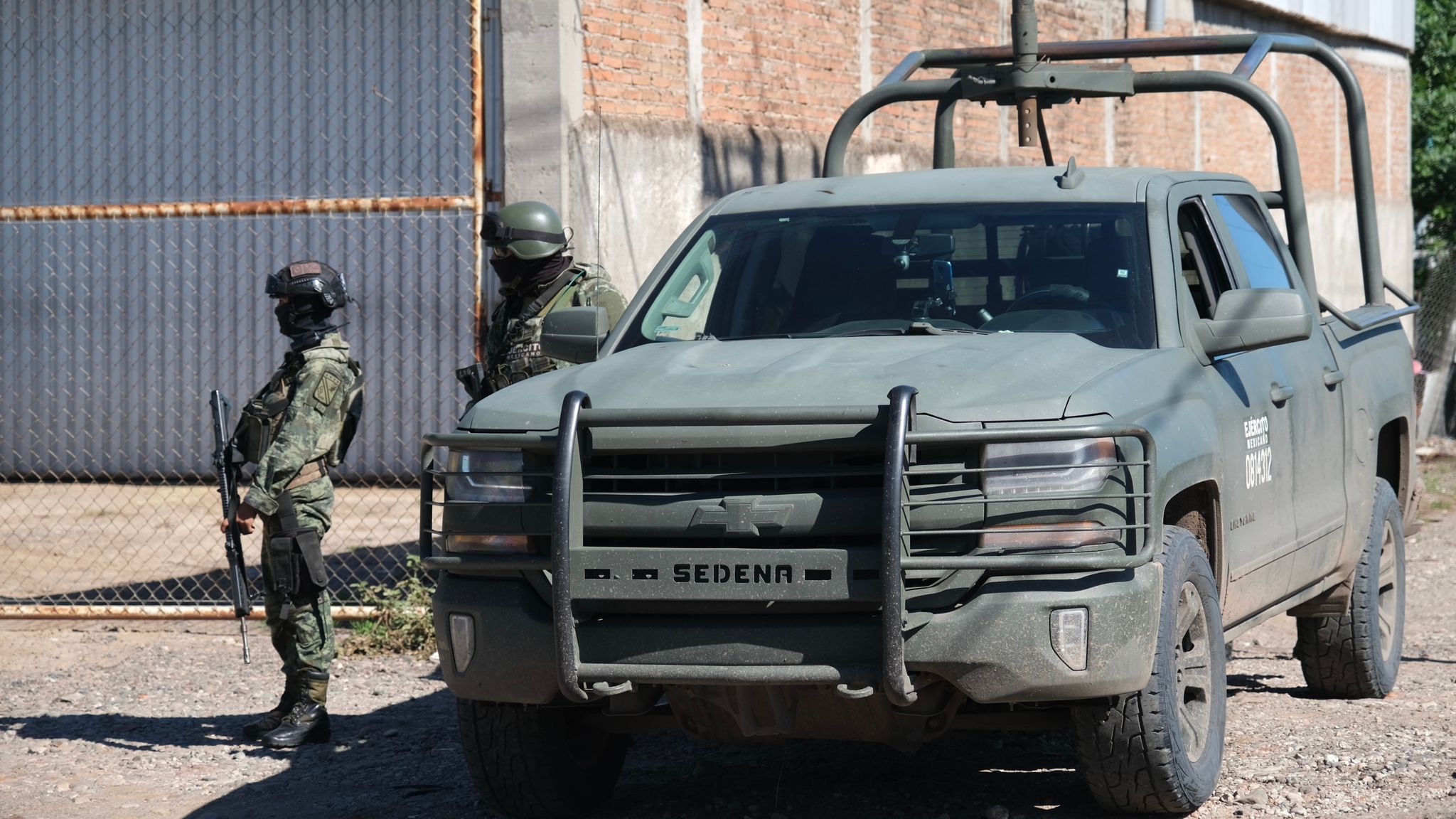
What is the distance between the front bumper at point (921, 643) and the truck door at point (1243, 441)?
3.07 feet

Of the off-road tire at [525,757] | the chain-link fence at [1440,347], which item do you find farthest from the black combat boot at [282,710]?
the chain-link fence at [1440,347]

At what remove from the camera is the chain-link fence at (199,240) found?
508 inches

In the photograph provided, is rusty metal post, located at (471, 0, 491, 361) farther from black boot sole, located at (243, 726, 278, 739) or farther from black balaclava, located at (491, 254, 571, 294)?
black boot sole, located at (243, 726, 278, 739)

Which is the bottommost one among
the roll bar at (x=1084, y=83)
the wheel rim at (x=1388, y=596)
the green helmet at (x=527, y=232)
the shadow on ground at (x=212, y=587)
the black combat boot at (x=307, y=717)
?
the shadow on ground at (x=212, y=587)

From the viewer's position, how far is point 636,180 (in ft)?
37.8

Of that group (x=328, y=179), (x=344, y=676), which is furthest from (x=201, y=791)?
(x=328, y=179)

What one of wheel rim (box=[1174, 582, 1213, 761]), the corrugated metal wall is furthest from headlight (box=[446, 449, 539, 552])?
the corrugated metal wall

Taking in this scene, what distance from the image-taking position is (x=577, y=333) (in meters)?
5.42

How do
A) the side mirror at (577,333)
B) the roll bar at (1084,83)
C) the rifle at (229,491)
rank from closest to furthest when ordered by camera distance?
1. the side mirror at (577,333)
2. the rifle at (229,491)
3. the roll bar at (1084,83)

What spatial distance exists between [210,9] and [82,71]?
137 cm

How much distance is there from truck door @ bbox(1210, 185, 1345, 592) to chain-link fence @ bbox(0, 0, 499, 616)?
20.8 feet

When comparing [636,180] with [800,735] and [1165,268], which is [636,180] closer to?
[1165,268]

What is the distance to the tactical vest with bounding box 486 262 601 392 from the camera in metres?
6.91

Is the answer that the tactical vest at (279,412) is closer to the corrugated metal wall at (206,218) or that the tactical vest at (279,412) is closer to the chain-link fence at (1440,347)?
the corrugated metal wall at (206,218)
